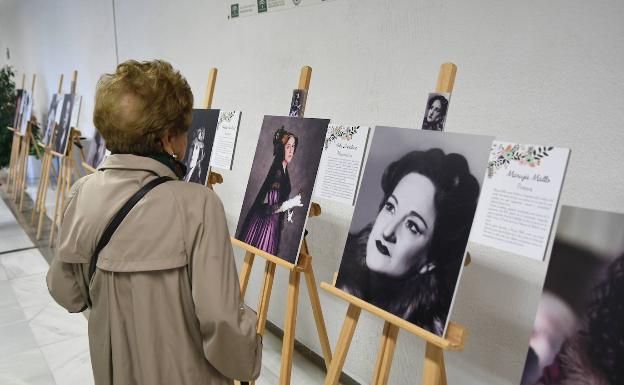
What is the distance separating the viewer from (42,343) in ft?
7.88

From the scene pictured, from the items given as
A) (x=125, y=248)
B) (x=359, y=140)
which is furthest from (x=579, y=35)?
(x=125, y=248)

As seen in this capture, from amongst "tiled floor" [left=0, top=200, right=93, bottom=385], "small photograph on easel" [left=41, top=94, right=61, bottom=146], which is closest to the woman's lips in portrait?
"tiled floor" [left=0, top=200, right=93, bottom=385]

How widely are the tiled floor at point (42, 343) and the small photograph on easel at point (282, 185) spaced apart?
93cm

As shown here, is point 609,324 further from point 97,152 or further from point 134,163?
point 97,152

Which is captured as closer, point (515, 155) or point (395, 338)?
point (515, 155)

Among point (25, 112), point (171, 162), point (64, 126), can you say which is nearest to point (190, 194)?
point (171, 162)

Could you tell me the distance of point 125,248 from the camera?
35.9 inches

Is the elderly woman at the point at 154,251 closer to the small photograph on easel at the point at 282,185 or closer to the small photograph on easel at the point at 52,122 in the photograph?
the small photograph on easel at the point at 282,185

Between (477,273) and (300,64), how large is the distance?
1.33m

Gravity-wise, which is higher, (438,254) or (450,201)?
(450,201)

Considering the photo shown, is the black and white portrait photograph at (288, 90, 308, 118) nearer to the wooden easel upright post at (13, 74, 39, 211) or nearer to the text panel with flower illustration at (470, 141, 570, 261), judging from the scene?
the text panel with flower illustration at (470, 141, 570, 261)

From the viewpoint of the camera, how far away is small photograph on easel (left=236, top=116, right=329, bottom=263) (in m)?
1.51

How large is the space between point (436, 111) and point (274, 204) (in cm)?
69

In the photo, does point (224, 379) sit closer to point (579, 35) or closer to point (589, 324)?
point (589, 324)
